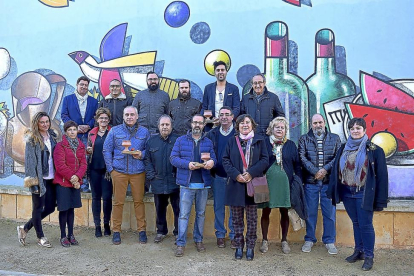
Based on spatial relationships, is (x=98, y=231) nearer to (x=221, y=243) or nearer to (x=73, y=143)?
(x=73, y=143)

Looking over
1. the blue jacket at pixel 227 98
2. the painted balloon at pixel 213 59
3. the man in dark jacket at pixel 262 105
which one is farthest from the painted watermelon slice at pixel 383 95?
the painted balloon at pixel 213 59

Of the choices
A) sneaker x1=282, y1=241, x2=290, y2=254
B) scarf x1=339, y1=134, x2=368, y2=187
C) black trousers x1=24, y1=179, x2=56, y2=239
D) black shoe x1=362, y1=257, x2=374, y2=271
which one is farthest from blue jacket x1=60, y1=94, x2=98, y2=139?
black shoe x1=362, y1=257, x2=374, y2=271

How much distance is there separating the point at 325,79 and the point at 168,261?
3988 millimetres

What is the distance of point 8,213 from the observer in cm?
769

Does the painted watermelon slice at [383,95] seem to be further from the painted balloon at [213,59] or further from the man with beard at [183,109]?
the man with beard at [183,109]

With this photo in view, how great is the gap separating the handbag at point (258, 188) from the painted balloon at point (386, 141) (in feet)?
8.58

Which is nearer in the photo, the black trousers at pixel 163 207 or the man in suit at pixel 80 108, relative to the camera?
the black trousers at pixel 163 207

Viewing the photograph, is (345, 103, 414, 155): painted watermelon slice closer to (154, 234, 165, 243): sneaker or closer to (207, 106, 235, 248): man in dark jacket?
(207, 106, 235, 248): man in dark jacket

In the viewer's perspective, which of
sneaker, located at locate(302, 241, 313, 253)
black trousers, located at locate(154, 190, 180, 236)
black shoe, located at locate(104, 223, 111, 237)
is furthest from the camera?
black shoe, located at locate(104, 223, 111, 237)

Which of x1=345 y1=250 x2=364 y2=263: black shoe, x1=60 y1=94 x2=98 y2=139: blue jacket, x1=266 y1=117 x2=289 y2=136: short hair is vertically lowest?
x1=345 y1=250 x2=364 y2=263: black shoe

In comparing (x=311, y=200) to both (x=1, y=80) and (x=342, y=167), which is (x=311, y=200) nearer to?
(x=342, y=167)

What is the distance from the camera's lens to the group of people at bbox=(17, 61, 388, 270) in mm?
5254

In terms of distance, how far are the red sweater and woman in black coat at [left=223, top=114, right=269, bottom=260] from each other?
7.09 feet

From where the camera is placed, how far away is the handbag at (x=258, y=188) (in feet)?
17.1
